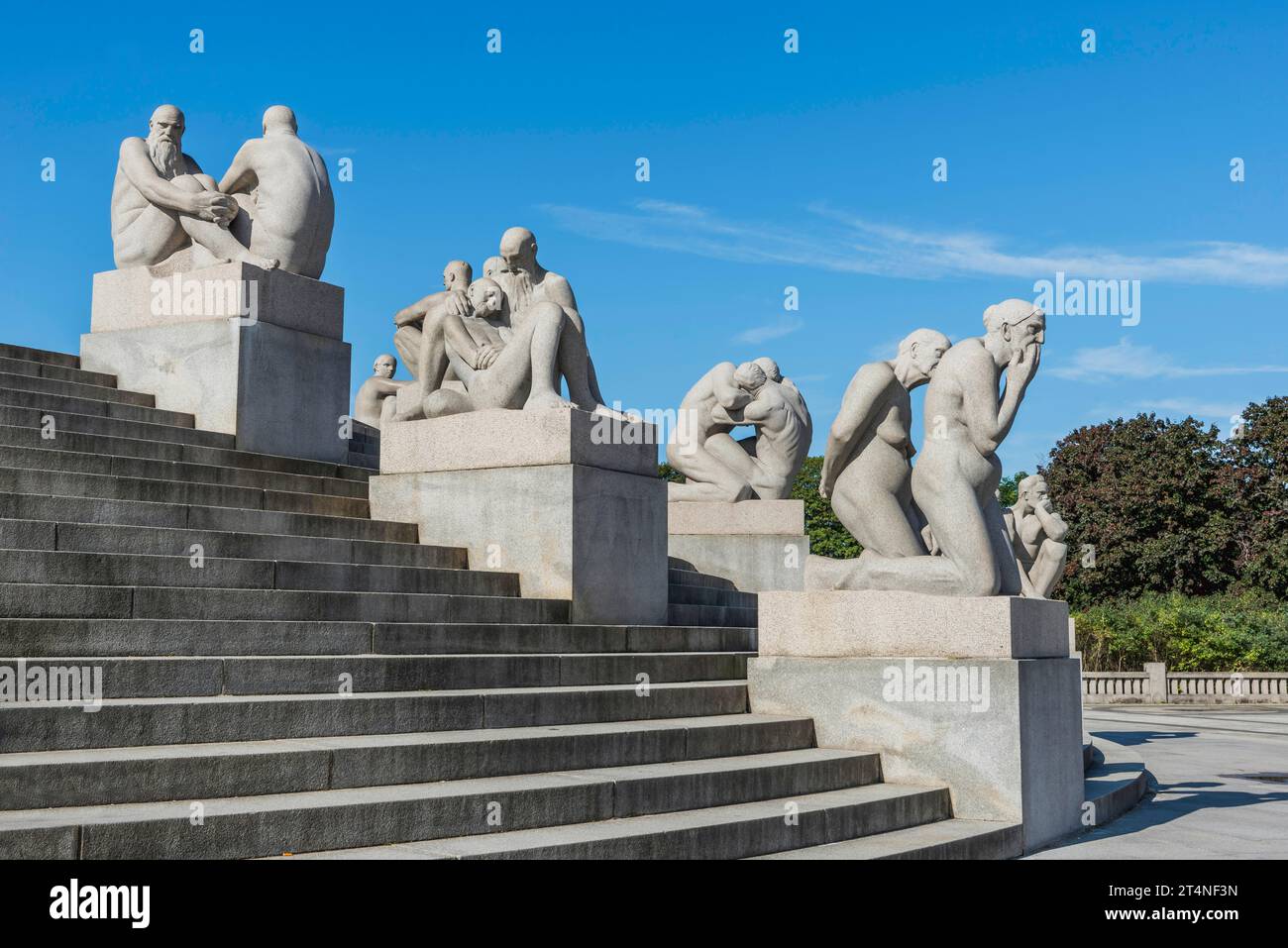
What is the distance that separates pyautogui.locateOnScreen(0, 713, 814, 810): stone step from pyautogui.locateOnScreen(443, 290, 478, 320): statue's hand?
463 centimetres

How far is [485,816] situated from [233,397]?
659 cm

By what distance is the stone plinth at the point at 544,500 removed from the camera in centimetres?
905

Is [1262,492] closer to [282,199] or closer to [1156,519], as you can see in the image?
[1156,519]

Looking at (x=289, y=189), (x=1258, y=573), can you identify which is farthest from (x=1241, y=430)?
(x=289, y=189)

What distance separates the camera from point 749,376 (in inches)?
586

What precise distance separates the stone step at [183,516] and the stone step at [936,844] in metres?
4.07

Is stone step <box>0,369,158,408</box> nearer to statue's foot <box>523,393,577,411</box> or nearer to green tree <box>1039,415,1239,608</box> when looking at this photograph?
statue's foot <box>523,393,577,411</box>

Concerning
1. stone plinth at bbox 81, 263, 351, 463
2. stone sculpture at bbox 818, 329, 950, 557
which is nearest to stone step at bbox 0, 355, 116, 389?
stone plinth at bbox 81, 263, 351, 463

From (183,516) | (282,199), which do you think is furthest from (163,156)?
(183,516)

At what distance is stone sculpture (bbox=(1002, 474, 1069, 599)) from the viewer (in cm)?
1542

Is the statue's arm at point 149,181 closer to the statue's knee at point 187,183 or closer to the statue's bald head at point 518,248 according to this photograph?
the statue's knee at point 187,183

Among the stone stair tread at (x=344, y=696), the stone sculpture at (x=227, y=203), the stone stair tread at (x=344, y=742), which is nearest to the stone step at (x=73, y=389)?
the stone sculpture at (x=227, y=203)
